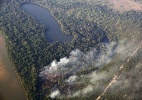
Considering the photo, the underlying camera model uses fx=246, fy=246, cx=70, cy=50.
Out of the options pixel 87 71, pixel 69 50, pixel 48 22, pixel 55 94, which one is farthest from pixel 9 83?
pixel 48 22

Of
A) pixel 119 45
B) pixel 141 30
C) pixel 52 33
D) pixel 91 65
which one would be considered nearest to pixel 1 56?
pixel 52 33

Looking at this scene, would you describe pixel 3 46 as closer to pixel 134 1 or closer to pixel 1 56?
pixel 1 56

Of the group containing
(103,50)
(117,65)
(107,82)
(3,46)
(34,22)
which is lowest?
(107,82)

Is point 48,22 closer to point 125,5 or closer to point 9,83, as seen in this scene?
point 9,83

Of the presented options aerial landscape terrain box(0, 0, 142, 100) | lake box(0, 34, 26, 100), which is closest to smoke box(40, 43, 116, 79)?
aerial landscape terrain box(0, 0, 142, 100)

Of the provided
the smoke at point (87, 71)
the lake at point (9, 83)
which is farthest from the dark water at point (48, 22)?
the lake at point (9, 83)

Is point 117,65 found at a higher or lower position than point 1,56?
lower
